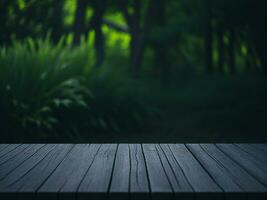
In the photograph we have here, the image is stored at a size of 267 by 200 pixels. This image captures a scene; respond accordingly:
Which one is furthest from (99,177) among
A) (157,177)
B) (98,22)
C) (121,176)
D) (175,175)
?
(98,22)

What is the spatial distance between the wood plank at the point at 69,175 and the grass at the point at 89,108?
9.77 ft

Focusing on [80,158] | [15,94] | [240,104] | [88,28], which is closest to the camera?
[80,158]

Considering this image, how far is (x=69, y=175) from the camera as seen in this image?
258cm

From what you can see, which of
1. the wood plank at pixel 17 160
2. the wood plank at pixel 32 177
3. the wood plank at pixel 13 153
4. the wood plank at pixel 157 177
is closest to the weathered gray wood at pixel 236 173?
the wood plank at pixel 157 177

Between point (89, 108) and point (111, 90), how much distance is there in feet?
3.41

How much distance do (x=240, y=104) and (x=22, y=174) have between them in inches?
293

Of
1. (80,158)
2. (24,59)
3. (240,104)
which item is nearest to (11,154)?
(80,158)

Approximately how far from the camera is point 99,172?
8.78 feet

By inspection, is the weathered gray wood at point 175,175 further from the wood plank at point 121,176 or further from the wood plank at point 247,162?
the wood plank at point 247,162

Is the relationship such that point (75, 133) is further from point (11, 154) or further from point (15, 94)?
point (11, 154)

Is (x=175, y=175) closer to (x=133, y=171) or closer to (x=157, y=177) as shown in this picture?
(x=157, y=177)

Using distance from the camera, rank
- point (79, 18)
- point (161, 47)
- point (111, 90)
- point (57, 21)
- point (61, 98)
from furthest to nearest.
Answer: point (161, 47) → point (57, 21) → point (79, 18) → point (111, 90) → point (61, 98)

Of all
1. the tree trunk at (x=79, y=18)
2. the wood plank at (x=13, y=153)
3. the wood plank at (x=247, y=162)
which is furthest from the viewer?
the tree trunk at (x=79, y=18)

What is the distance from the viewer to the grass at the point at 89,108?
6.43 m
